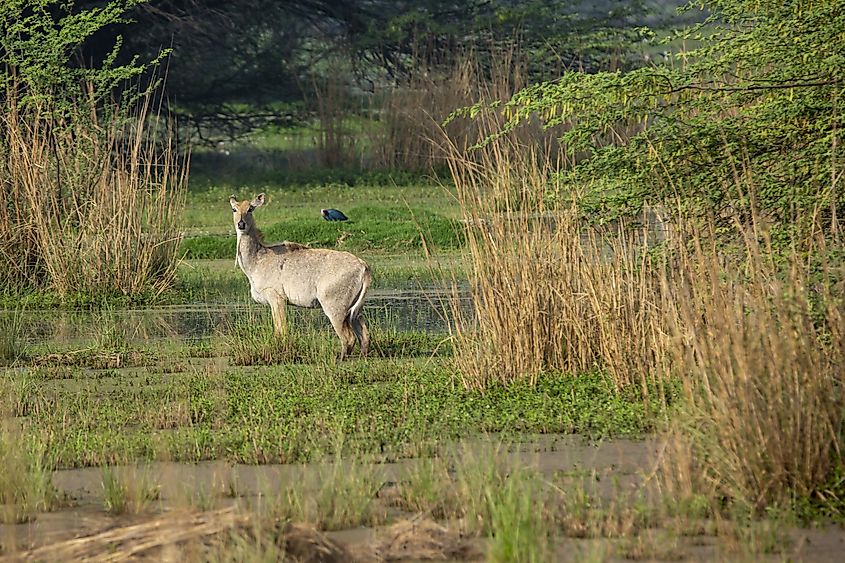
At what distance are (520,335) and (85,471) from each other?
119 inches

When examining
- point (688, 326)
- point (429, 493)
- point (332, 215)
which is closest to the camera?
point (429, 493)

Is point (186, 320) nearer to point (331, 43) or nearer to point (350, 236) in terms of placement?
point (350, 236)

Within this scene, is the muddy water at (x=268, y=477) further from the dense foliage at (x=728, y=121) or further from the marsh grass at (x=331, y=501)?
the dense foliage at (x=728, y=121)

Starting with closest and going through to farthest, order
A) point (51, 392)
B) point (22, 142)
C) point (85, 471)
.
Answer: point (85, 471)
point (51, 392)
point (22, 142)

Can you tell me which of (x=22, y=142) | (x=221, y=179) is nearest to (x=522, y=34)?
(x=221, y=179)

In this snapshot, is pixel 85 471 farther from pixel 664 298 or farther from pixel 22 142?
pixel 22 142

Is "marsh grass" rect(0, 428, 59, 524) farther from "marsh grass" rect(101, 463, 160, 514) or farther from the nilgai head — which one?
the nilgai head

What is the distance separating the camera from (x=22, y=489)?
6.14m

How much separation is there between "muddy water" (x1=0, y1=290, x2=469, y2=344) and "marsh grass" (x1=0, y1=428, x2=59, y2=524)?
4.90 meters

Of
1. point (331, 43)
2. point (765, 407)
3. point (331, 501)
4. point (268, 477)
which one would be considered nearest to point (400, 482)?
point (331, 501)

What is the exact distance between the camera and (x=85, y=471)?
6902 millimetres

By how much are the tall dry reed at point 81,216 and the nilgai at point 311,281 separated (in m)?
2.61

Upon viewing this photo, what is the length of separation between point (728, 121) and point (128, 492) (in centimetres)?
490

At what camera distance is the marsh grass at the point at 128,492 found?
5965 millimetres
